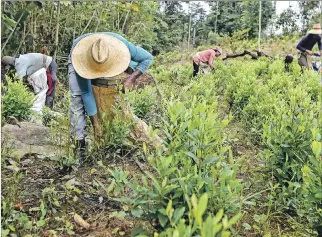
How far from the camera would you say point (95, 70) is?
3799mm

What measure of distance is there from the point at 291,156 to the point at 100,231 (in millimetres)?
1449

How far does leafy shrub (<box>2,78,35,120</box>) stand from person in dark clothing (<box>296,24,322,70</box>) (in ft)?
21.3

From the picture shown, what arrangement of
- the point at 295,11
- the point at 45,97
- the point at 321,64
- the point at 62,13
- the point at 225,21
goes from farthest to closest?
the point at 295,11 → the point at 225,21 → the point at 321,64 → the point at 62,13 → the point at 45,97

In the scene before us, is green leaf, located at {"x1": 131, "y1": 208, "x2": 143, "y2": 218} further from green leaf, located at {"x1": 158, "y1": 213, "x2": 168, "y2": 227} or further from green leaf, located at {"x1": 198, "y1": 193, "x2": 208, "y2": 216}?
green leaf, located at {"x1": 198, "y1": 193, "x2": 208, "y2": 216}

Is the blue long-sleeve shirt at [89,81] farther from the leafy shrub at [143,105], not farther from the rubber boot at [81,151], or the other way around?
the leafy shrub at [143,105]

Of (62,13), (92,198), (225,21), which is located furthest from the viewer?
(225,21)

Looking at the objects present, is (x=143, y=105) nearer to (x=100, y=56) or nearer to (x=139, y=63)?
(x=139, y=63)

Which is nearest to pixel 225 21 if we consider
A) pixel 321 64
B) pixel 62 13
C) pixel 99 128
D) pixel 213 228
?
pixel 321 64

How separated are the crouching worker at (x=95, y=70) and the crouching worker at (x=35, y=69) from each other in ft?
8.18

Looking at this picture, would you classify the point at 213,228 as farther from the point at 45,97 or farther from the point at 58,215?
the point at 45,97

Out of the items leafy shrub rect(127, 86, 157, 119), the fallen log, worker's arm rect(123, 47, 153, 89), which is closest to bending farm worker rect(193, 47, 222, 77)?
leafy shrub rect(127, 86, 157, 119)

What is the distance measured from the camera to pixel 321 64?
10680 mm

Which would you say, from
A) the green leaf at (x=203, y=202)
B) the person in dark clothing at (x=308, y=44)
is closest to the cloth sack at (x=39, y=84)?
the green leaf at (x=203, y=202)

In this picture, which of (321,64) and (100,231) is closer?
(100,231)
